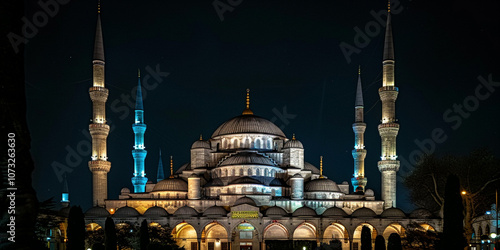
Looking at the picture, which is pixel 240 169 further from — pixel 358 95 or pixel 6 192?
pixel 6 192

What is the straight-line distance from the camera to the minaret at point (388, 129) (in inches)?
1882

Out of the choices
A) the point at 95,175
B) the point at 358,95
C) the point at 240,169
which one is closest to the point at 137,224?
the point at 95,175

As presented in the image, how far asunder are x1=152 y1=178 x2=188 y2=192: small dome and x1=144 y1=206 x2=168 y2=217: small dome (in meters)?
4.34

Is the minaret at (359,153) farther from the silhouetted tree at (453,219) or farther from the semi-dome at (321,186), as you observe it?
the silhouetted tree at (453,219)

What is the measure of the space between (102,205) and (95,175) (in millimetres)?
2521

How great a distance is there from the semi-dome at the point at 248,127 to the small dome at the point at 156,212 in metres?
12.7

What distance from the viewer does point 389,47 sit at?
49750 mm

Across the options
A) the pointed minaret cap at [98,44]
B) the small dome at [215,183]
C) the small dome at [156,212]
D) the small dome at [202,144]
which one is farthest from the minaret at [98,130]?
the small dome at [202,144]

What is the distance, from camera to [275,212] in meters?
43.6

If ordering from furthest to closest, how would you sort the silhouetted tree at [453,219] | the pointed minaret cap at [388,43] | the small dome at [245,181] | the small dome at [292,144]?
the small dome at [292,144] < the pointed minaret cap at [388,43] < the small dome at [245,181] < the silhouetted tree at [453,219]

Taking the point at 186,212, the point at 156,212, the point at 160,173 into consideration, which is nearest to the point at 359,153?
the point at 186,212

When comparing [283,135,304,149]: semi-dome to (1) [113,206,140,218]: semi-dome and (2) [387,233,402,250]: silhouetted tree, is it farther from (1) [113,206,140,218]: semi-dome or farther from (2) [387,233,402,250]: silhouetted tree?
(2) [387,233,402,250]: silhouetted tree

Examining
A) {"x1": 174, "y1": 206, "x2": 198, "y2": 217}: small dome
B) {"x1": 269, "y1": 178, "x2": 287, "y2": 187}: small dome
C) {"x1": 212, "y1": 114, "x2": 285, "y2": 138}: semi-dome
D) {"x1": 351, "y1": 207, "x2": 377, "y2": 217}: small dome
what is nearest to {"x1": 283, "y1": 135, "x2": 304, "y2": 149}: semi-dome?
{"x1": 212, "y1": 114, "x2": 285, "y2": 138}: semi-dome

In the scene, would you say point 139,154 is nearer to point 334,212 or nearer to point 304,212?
point 304,212
